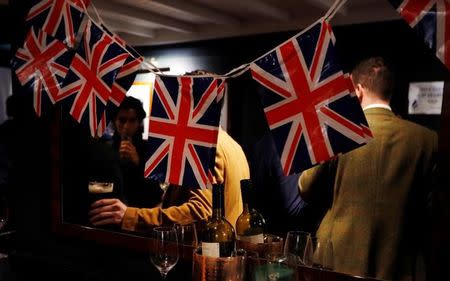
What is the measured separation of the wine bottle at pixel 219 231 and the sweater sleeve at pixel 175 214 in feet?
1.62

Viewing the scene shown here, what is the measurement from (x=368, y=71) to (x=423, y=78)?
296 cm

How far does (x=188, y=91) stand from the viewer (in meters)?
1.57

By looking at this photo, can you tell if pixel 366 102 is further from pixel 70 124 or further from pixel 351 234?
pixel 70 124

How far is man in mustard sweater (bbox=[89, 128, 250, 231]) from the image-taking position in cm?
202

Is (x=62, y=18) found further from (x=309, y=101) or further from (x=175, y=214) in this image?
(x=309, y=101)

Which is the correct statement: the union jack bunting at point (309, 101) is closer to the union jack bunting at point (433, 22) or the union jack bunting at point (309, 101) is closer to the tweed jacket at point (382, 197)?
the union jack bunting at point (433, 22)

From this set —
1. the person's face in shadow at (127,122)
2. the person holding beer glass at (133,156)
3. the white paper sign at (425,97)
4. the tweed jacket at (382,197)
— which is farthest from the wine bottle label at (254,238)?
the white paper sign at (425,97)

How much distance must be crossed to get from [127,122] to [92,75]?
2.07 metres

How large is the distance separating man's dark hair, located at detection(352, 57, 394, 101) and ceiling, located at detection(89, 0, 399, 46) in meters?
2.02

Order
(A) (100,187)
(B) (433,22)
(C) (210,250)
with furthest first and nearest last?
1. (A) (100,187)
2. (C) (210,250)
3. (B) (433,22)

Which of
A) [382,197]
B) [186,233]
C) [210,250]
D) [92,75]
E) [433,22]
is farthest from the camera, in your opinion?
[382,197]

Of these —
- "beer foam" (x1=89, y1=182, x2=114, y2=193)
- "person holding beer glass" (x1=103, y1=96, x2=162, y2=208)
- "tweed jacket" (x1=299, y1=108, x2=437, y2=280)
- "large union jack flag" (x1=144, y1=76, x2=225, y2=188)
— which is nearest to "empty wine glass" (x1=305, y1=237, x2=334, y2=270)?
"large union jack flag" (x1=144, y1=76, x2=225, y2=188)

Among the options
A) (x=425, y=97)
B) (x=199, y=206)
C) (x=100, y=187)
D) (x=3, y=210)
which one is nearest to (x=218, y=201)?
(x=199, y=206)

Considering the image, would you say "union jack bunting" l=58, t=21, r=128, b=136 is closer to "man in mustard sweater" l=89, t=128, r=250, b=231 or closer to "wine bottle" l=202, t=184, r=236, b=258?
"man in mustard sweater" l=89, t=128, r=250, b=231
